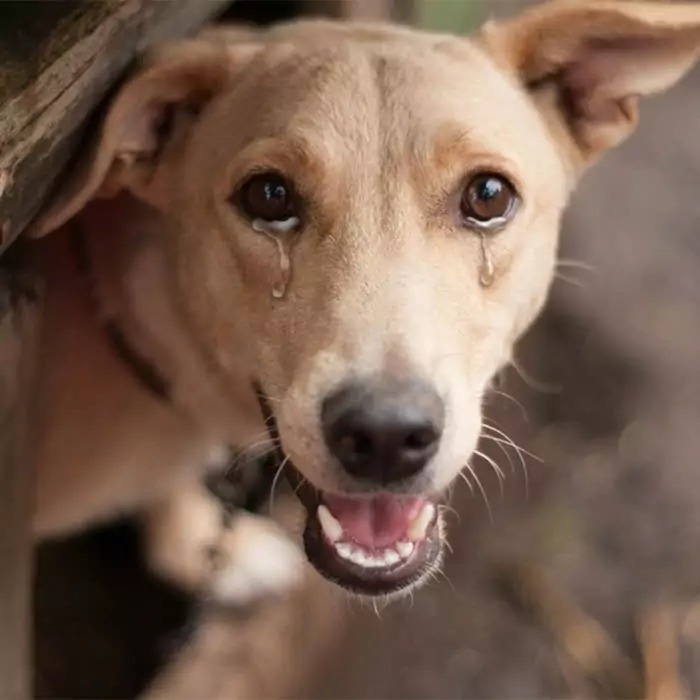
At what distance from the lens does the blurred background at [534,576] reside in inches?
97.8

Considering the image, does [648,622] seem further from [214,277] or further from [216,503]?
[214,277]

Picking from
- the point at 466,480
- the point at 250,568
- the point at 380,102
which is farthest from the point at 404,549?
the point at 250,568

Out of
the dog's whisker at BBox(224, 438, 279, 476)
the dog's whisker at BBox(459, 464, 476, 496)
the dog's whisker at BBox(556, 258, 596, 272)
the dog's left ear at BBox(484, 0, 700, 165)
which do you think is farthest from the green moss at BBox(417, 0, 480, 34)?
the dog's whisker at BBox(224, 438, 279, 476)

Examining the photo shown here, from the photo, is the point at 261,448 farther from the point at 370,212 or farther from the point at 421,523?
the point at 370,212

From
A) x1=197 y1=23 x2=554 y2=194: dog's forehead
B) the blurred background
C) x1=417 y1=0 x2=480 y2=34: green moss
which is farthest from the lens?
x1=417 y1=0 x2=480 y2=34: green moss

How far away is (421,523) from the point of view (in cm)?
167

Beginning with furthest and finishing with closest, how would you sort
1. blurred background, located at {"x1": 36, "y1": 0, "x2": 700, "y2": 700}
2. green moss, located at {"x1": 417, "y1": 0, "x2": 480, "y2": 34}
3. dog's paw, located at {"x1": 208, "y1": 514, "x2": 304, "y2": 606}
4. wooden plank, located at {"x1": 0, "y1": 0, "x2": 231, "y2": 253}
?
green moss, located at {"x1": 417, "y1": 0, "x2": 480, "y2": 34} → dog's paw, located at {"x1": 208, "y1": 514, "x2": 304, "y2": 606} → blurred background, located at {"x1": 36, "y1": 0, "x2": 700, "y2": 700} → wooden plank, located at {"x1": 0, "y1": 0, "x2": 231, "y2": 253}

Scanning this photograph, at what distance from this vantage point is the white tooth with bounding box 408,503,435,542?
1662 millimetres

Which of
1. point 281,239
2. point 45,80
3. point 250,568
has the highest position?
point 45,80

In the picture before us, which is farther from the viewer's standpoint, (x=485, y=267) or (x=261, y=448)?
(x=261, y=448)

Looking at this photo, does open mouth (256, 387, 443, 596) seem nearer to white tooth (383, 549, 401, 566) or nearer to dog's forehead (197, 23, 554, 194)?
white tooth (383, 549, 401, 566)

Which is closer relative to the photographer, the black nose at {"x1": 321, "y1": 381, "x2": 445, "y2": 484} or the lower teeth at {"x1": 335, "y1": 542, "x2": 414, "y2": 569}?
the black nose at {"x1": 321, "y1": 381, "x2": 445, "y2": 484}

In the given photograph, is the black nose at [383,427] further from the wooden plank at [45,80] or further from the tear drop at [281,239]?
the wooden plank at [45,80]

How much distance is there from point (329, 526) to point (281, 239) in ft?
1.46
